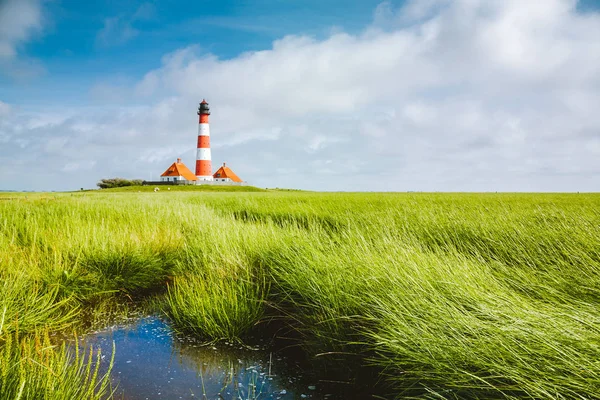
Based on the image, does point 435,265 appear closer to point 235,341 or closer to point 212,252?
point 235,341

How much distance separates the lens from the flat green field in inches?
82.9

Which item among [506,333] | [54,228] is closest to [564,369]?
[506,333]

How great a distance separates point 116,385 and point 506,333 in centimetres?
Result: 294

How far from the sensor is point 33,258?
16.2 feet

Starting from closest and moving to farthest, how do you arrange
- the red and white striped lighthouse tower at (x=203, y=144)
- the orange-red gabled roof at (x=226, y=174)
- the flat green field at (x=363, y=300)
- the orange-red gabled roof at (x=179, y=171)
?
the flat green field at (x=363, y=300), the red and white striped lighthouse tower at (x=203, y=144), the orange-red gabled roof at (x=179, y=171), the orange-red gabled roof at (x=226, y=174)

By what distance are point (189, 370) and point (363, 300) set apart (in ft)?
5.51

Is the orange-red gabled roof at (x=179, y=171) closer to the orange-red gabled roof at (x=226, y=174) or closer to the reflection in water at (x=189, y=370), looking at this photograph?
the orange-red gabled roof at (x=226, y=174)

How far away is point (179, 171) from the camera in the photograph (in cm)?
5719

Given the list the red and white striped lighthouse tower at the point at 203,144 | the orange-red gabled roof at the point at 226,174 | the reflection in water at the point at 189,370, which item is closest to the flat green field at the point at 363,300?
the reflection in water at the point at 189,370

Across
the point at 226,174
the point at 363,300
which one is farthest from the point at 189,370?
the point at 226,174

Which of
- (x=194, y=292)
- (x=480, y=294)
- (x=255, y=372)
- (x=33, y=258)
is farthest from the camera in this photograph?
(x=33, y=258)

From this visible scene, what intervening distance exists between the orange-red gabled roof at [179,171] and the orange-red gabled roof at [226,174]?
6.59 metres

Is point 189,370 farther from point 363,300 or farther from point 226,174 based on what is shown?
point 226,174

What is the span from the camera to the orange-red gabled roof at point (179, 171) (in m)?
57.1
